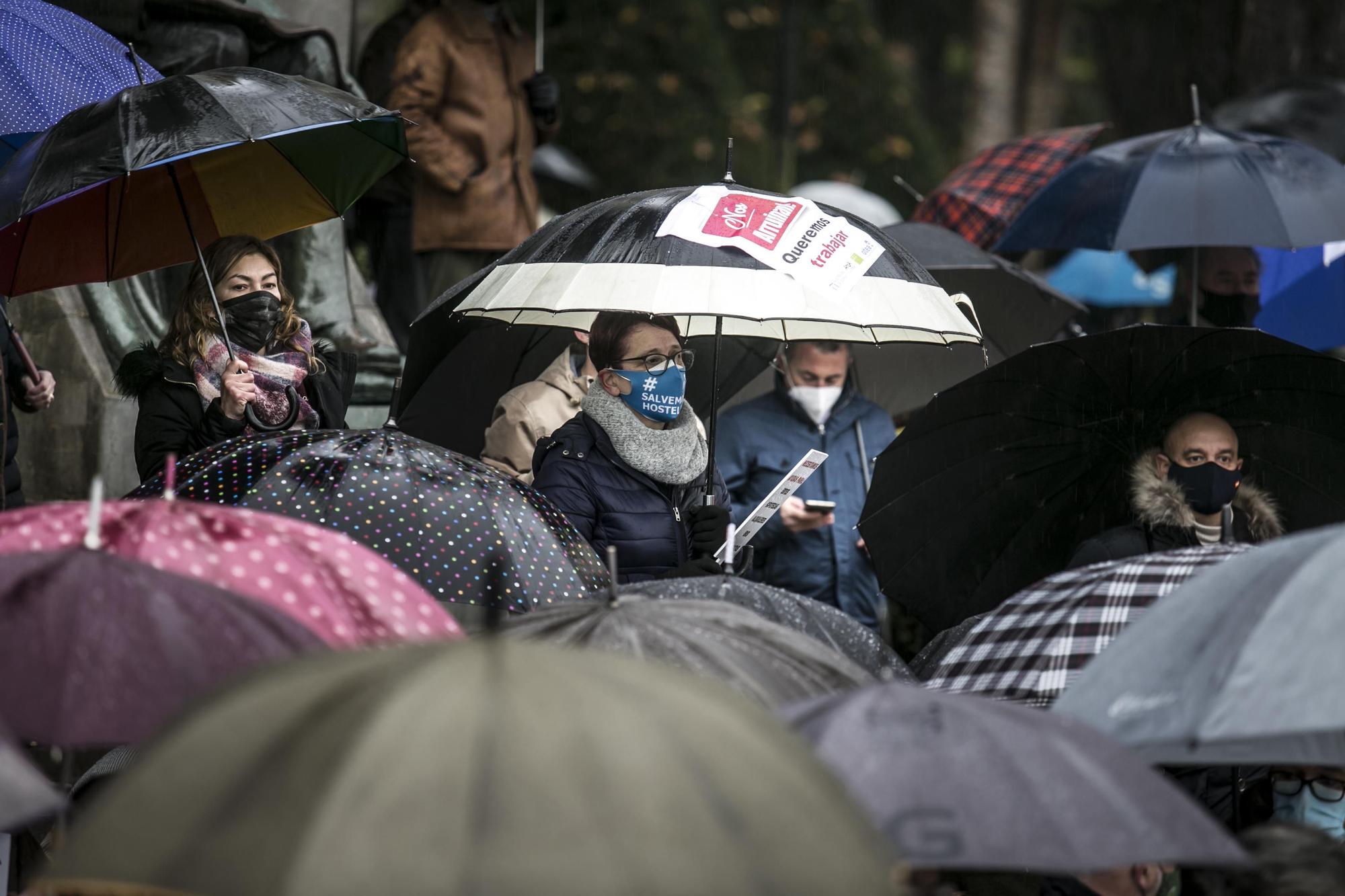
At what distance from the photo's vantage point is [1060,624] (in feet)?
15.0

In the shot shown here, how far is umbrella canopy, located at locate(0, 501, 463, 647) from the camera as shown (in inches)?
150

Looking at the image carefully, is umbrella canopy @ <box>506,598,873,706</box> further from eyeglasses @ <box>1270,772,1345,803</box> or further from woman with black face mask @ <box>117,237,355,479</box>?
woman with black face mask @ <box>117,237,355,479</box>

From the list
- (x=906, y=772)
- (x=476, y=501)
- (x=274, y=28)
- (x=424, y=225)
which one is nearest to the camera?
(x=906, y=772)

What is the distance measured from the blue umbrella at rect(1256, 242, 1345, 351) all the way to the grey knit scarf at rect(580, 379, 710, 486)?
142 inches

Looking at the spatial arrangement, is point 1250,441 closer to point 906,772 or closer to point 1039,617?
point 1039,617

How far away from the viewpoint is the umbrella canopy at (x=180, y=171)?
18.4 feet

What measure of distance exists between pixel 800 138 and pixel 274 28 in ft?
35.4

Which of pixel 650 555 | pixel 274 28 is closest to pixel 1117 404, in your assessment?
pixel 650 555

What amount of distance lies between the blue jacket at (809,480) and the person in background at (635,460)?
4.53ft

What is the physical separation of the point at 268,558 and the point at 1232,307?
5961mm

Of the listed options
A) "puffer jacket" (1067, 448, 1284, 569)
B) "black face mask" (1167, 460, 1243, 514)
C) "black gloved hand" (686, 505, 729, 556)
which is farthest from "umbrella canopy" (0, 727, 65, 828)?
"black face mask" (1167, 460, 1243, 514)

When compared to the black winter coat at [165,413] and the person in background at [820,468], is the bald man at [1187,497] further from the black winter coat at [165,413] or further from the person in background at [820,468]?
the black winter coat at [165,413]

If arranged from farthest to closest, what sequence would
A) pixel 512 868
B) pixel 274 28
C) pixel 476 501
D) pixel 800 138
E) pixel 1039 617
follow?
pixel 800 138 < pixel 274 28 < pixel 476 501 < pixel 1039 617 < pixel 512 868

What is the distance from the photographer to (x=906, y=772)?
319 cm
